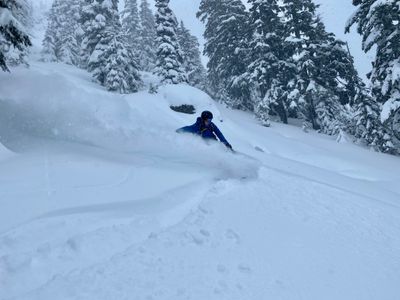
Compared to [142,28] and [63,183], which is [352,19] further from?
[142,28]

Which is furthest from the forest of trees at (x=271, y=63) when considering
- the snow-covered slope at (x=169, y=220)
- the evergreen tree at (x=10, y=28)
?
the evergreen tree at (x=10, y=28)

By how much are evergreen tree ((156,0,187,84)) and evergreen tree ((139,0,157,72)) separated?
Result: 16.6 metres

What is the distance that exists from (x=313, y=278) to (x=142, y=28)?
4561 cm

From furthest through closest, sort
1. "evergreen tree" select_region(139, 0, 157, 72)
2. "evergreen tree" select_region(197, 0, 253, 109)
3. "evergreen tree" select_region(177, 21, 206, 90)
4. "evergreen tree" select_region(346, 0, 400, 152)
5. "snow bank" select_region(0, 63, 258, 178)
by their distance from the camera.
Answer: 1. "evergreen tree" select_region(139, 0, 157, 72)
2. "evergreen tree" select_region(177, 21, 206, 90)
3. "evergreen tree" select_region(197, 0, 253, 109)
4. "evergreen tree" select_region(346, 0, 400, 152)
5. "snow bank" select_region(0, 63, 258, 178)

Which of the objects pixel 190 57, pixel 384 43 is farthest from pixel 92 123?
pixel 190 57

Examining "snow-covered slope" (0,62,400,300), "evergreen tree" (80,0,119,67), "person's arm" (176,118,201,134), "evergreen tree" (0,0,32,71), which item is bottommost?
"snow-covered slope" (0,62,400,300)

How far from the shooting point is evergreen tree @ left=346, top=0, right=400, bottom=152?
55.5 feet

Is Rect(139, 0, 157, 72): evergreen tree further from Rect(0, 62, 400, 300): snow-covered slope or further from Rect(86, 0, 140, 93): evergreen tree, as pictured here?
Rect(0, 62, 400, 300): snow-covered slope

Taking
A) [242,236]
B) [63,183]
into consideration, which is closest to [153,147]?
[63,183]

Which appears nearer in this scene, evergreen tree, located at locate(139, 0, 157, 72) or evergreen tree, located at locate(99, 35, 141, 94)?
evergreen tree, located at locate(99, 35, 141, 94)

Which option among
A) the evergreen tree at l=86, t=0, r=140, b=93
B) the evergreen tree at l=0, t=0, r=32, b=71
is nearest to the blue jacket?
the evergreen tree at l=0, t=0, r=32, b=71

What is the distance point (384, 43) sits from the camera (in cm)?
1809

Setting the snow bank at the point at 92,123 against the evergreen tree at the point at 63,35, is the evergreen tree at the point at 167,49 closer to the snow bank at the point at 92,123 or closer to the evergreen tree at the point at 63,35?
the snow bank at the point at 92,123

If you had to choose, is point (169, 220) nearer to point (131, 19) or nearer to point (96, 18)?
point (96, 18)
